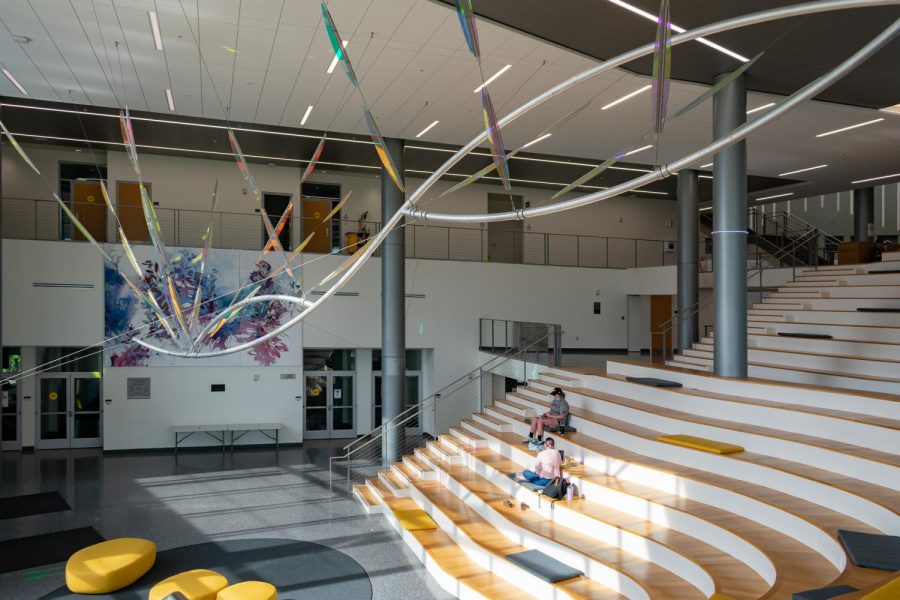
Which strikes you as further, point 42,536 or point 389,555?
point 42,536

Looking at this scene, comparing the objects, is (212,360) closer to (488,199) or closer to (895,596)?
(488,199)

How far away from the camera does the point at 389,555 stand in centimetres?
848

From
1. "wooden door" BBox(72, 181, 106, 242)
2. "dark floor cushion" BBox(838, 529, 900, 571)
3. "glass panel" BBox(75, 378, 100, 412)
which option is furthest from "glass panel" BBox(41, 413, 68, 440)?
"dark floor cushion" BBox(838, 529, 900, 571)

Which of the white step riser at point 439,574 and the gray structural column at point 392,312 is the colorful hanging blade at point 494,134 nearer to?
the white step riser at point 439,574

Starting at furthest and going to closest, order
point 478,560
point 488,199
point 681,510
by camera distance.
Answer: point 488,199, point 478,560, point 681,510

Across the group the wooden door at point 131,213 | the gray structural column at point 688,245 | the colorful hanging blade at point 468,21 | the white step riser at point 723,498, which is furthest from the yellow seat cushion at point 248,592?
the wooden door at point 131,213

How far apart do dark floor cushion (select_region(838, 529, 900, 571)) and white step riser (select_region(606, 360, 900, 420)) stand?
2.45m

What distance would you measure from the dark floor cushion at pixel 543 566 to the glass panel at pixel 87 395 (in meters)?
12.1

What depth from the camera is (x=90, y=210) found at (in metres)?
16.1

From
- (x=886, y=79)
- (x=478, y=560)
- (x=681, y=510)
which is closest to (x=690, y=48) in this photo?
(x=886, y=79)

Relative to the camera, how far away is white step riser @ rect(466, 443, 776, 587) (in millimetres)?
5383

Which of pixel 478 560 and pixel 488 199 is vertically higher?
pixel 488 199

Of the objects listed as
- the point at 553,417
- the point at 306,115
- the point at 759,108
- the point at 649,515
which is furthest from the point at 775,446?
the point at 306,115

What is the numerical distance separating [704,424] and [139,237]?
1390 cm
